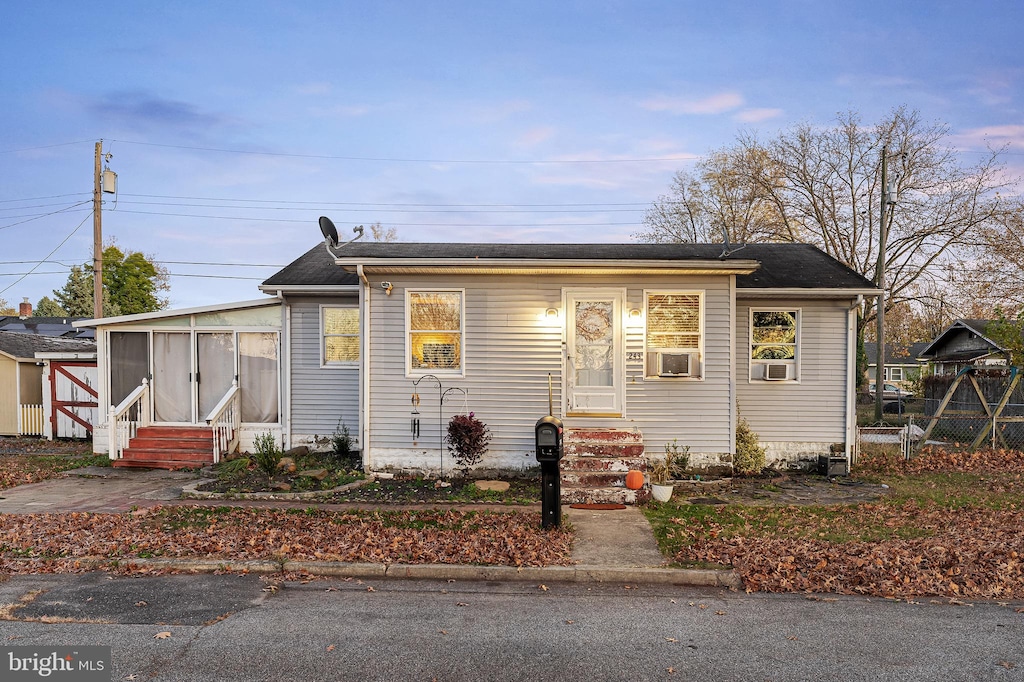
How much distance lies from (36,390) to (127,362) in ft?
16.4

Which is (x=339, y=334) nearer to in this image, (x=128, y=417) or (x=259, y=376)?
(x=259, y=376)

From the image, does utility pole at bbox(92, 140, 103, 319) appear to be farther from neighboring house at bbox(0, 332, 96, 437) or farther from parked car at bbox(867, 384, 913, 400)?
parked car at bbox(867, 384, 913, 400)

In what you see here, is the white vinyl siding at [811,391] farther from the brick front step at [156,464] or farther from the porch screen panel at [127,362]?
the porch screen panel at [127,362]

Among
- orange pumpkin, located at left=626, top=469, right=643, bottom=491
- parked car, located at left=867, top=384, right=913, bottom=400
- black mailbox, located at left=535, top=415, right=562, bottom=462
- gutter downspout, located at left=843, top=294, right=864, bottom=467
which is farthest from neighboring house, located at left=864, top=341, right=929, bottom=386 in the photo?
black mailbox, located at left=535, top=415, right=562, bottom=462

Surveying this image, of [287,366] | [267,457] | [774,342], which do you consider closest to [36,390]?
[287,366]

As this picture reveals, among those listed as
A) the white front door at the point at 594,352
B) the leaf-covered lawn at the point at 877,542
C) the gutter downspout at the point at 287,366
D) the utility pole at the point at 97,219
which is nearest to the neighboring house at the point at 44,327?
the utility pole at the point at 97,219

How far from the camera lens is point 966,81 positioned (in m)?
14.6

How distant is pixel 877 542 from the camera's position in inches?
253

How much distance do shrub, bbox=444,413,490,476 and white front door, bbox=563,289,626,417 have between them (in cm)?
151

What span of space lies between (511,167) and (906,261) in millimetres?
18365

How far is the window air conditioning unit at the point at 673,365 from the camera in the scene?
31.8 ft

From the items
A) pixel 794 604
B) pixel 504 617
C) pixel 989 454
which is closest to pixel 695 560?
pixel 794 604

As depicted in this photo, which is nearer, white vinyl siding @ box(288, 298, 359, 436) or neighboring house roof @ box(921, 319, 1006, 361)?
white vinyl siding @ box(288, 298, 359, 436)

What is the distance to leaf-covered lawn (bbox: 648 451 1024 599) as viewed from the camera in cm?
536
